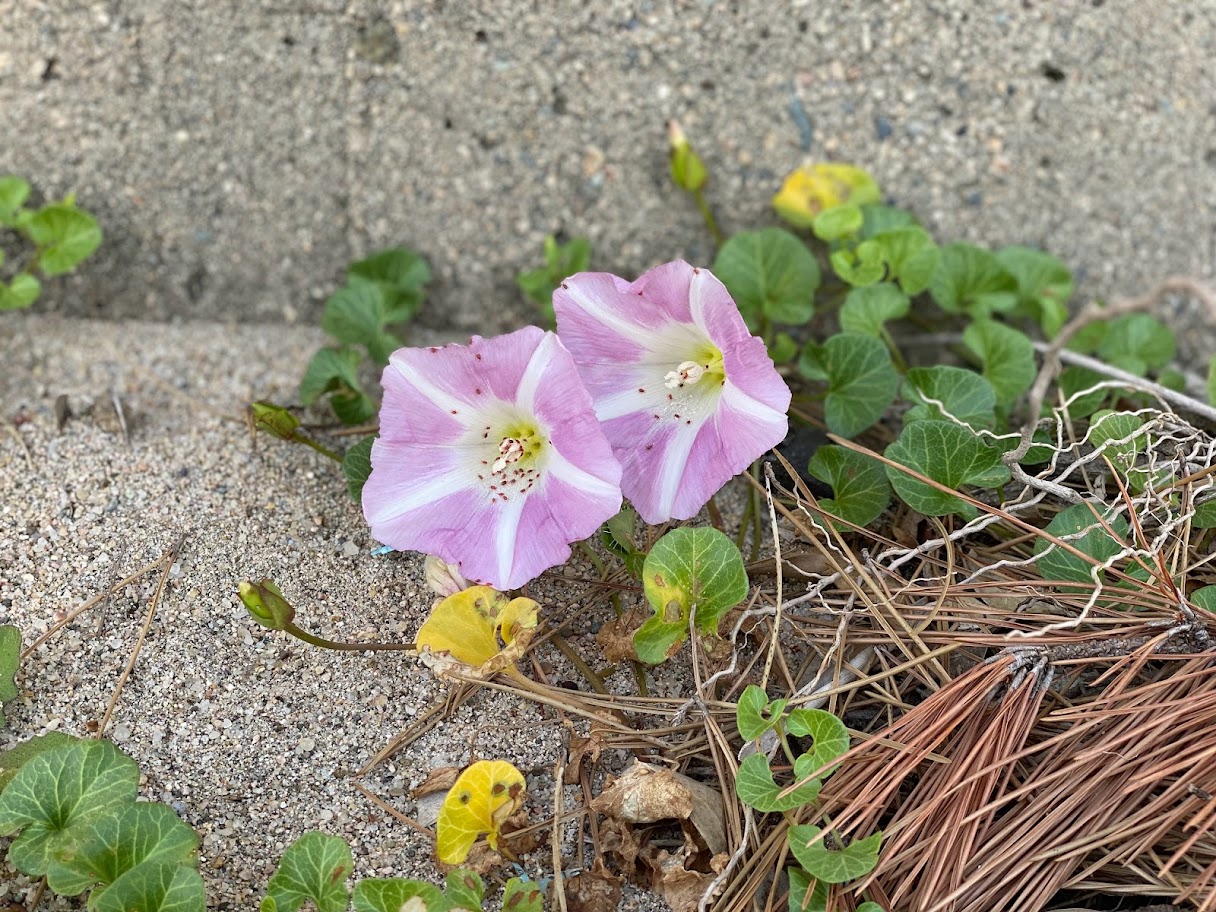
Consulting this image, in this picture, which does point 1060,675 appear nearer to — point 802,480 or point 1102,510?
point 1102,510

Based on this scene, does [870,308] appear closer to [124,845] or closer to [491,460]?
[491,460]

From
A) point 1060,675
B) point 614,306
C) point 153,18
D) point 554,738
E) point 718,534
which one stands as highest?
point 153,18

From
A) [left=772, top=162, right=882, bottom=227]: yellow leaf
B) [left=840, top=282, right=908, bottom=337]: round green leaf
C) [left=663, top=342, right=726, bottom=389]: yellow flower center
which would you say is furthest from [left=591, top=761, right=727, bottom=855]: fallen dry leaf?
[left=772, top=162, right=882, bottom=227]: yellow leaf

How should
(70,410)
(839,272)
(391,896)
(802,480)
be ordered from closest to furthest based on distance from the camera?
(391,896) < (802,480) < (70,410) < (839,272)

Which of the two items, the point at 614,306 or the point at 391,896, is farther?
the point at 614,306

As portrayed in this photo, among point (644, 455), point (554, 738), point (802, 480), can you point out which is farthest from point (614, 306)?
point (554, 738)

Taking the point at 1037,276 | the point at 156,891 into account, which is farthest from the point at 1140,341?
the point at 156,891

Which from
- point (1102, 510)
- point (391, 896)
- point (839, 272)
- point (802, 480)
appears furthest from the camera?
point (839, 272)
